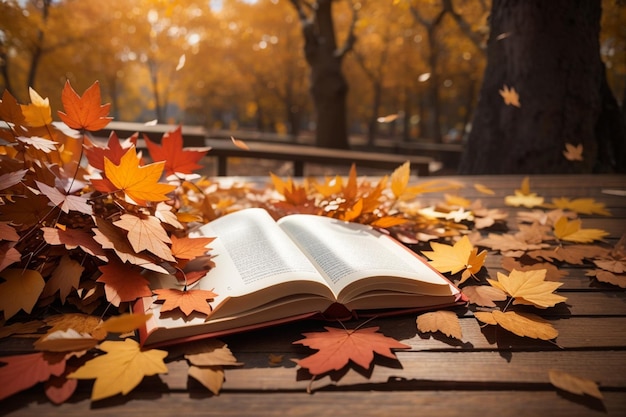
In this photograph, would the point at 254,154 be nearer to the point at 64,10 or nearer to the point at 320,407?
the point at 320,407

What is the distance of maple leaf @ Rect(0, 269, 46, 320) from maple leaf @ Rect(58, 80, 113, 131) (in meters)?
0.33

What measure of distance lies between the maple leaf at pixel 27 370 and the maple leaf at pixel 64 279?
0.17 m

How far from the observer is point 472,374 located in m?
0.68

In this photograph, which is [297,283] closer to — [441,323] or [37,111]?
[441,323]

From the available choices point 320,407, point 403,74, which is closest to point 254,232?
point 320,407

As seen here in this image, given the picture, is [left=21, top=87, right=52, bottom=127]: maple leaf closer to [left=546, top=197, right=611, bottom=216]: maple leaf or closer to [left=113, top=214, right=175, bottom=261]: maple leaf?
[left=113, top=214, right=175, bottom=261]: maple leaf

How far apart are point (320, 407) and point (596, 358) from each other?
0.47m

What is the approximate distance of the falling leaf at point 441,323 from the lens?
80cm

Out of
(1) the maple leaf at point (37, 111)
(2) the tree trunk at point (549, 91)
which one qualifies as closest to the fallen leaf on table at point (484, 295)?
(1) the maple leaf at point (37, 111)

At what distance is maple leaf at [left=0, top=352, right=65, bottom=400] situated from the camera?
0.61 m

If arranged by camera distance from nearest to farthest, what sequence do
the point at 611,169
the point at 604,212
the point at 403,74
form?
the point at 604,212
the point at 611,169
the point at 403,74

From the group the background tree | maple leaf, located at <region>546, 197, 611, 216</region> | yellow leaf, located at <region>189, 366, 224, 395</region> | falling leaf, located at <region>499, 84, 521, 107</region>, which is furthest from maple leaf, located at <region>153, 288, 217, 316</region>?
the background tree

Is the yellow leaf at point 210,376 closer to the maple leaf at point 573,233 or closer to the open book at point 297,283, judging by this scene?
the open book at point 297,283

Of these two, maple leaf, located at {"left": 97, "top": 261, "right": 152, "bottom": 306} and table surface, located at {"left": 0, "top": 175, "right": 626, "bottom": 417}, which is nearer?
table surface, located at {"left": 0, "top": 175, "right": 626, "bottom": 417}
